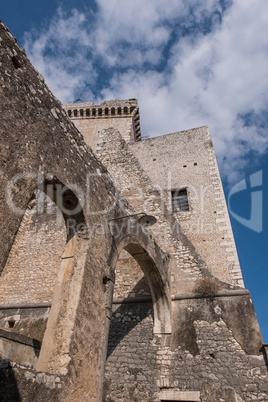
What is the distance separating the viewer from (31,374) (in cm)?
267

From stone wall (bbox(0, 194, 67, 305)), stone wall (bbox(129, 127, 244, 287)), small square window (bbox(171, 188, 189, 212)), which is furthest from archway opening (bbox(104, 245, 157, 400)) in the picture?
small square window (bbox(171, 188, 189, 212))

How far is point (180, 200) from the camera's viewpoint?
12.5m

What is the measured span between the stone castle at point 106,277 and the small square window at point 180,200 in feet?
0.20

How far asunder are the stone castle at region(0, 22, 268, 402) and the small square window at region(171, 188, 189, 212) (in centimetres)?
6

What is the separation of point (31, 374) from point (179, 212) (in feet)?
32.3

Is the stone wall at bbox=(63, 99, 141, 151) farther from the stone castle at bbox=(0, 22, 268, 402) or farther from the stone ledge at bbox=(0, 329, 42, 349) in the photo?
the stone ledge at bbox=(0, 329, 42, 349)

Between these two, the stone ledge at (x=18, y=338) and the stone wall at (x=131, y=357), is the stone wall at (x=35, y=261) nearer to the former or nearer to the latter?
the stone ledge at (x=18, y=338)

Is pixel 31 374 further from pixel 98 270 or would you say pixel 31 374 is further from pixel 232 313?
pixel 232 313

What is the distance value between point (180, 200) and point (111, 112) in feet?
33.9

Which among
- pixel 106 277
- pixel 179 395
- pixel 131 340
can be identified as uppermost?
pixel 106 277

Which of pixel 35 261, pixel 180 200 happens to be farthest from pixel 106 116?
pixel 35 261

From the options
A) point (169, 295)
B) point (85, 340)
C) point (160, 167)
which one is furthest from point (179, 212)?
point (85, 340)

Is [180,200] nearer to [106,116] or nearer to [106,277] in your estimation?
[106,277]

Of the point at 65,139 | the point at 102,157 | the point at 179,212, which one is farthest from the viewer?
the point at 179,212
